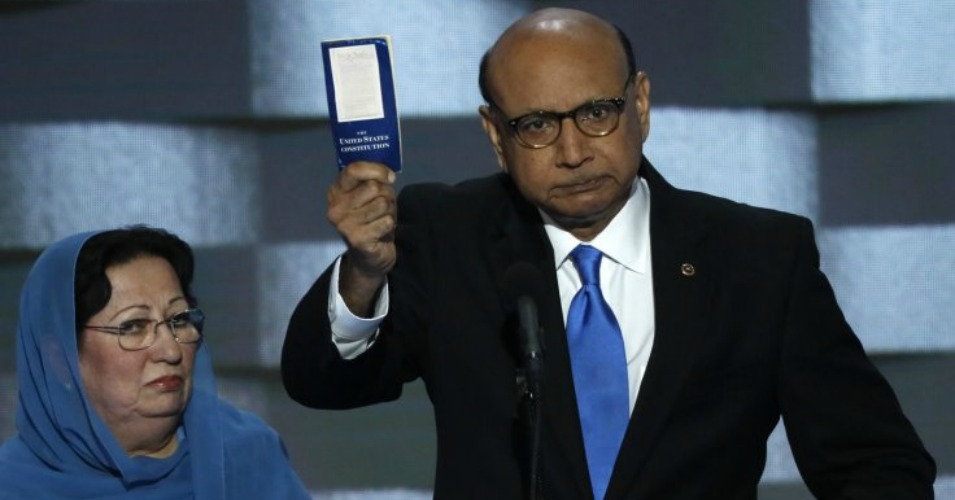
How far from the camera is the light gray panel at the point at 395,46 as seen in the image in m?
3.88

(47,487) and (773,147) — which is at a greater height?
(773,147)

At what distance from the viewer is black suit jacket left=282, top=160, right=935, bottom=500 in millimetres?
2273

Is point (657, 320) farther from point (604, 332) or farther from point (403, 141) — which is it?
point (403, 141)

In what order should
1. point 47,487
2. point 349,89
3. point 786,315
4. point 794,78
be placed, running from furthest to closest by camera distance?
point 794,78 → point 47,487 → point 786,315 → point 349,89

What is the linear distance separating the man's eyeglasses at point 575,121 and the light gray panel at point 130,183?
171 cm

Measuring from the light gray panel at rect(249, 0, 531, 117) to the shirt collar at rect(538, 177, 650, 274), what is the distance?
151cm

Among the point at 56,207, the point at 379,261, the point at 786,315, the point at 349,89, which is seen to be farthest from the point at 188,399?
the point at 56,207

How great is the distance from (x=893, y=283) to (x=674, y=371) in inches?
69.2

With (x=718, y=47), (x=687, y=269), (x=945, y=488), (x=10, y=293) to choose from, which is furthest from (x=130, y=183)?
(x=945, y=488)

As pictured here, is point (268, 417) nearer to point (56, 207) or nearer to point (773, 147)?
point (56, 207)

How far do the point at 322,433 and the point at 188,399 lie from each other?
1216mm

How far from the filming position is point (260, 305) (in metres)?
3.92

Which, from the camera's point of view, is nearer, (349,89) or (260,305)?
(349,89)

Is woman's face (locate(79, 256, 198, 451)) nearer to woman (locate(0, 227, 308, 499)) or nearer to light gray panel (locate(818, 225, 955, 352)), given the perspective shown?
woman (locate(0, 227, 308, 499))
